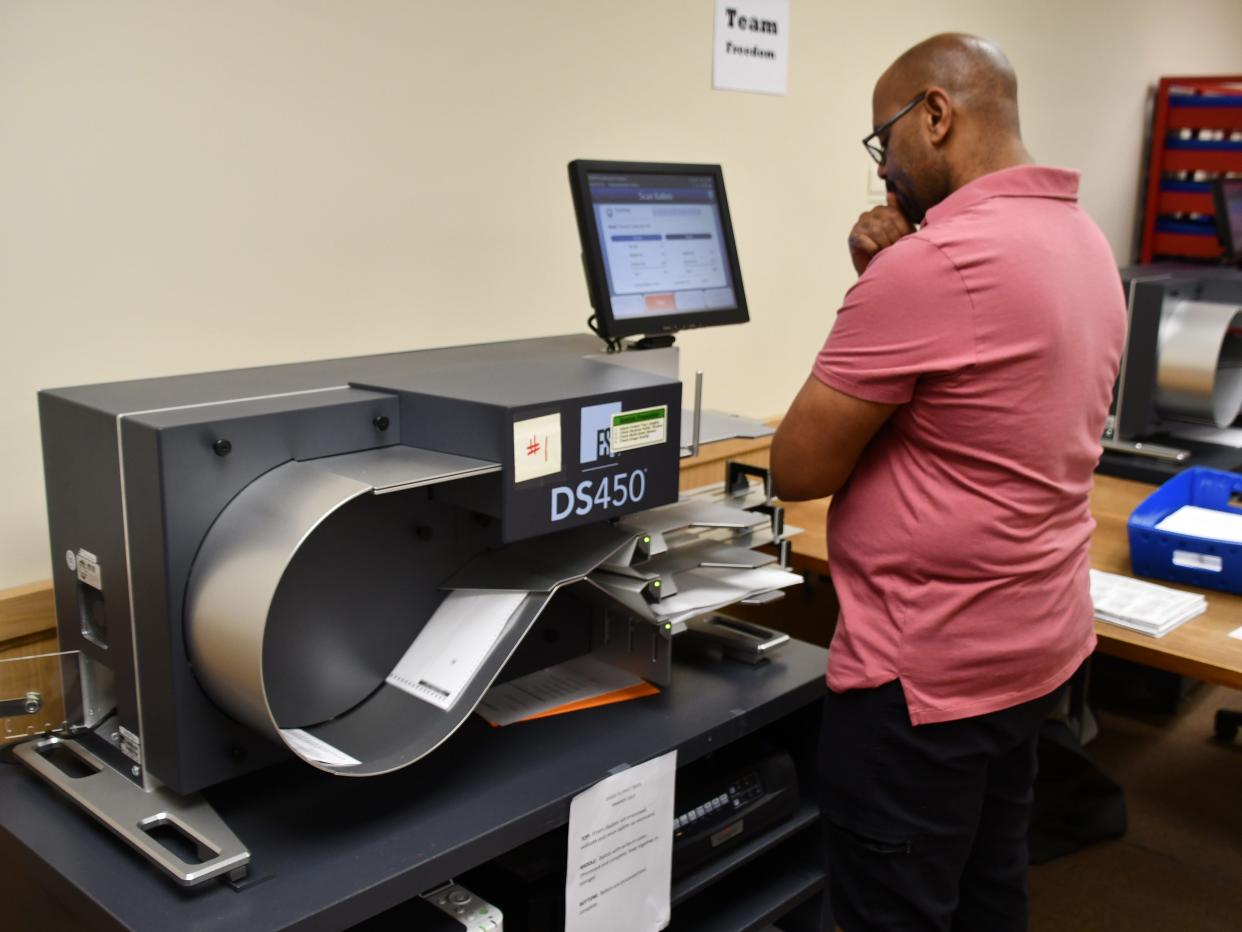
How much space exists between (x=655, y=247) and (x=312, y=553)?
0.60m

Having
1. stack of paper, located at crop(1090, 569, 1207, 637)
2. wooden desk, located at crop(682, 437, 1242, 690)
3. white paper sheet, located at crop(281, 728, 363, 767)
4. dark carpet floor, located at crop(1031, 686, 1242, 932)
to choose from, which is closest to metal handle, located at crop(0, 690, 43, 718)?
white paper sheet, located at crop(281, 728, 363, 767)

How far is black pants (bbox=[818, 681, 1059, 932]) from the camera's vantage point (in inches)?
54.2

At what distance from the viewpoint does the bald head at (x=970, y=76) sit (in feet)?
4.45

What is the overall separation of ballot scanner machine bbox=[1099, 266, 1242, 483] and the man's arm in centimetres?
153

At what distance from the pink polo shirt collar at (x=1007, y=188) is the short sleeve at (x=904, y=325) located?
9 centimetres

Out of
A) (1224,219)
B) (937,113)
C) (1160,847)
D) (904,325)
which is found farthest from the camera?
(1224,219)

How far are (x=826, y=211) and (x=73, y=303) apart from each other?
1.73 meters

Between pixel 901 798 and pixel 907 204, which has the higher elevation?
pixel 907 204

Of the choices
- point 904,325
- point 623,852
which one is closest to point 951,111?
point 904,325

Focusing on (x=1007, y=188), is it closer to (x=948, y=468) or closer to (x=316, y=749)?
(x=948, y=468)

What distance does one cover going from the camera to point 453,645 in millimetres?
1271

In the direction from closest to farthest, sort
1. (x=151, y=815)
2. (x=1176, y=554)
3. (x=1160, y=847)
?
1. (x=151, y=815)
2. (x=1176, y=554)
3. (x=1160, y=847)

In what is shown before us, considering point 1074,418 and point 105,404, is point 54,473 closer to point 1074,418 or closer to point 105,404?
point 105,404

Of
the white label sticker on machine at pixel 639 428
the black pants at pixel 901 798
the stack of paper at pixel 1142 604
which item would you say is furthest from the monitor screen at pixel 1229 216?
the white label sticker on machine at pixel 639 428
